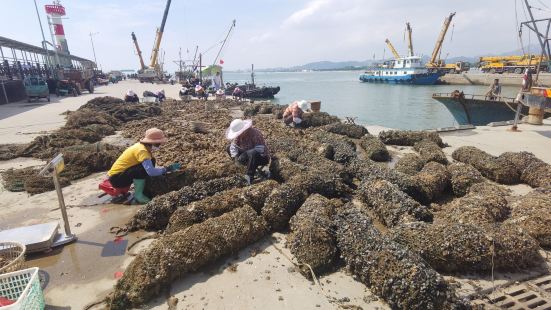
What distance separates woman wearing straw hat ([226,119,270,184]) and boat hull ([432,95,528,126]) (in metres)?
14.1

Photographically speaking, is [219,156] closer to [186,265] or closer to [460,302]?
[186,265]

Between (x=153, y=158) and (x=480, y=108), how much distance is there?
668 inches

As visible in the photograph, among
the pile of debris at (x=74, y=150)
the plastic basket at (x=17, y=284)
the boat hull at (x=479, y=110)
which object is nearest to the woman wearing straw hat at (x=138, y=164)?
the pile of debris at (x=74, y=150)

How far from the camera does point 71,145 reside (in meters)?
10.0

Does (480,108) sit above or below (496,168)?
below

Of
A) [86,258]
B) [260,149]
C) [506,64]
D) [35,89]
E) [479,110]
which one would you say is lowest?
[479,110]

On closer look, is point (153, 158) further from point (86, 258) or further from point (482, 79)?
point (482, 79)

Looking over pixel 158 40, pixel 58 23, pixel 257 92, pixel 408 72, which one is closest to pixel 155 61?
pixel 158 40

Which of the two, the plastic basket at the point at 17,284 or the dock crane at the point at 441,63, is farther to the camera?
the dock crane at the point at 441,63

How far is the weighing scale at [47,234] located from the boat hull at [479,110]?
17858 millimetres

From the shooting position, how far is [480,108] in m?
16.4

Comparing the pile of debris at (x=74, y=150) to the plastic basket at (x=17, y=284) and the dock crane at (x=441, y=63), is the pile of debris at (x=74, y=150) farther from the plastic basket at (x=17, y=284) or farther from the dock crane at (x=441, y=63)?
the dock crane at (x=441, y=63)

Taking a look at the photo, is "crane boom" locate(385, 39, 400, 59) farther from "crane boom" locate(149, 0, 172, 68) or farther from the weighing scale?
the weighing scale

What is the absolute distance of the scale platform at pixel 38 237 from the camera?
434 cm
